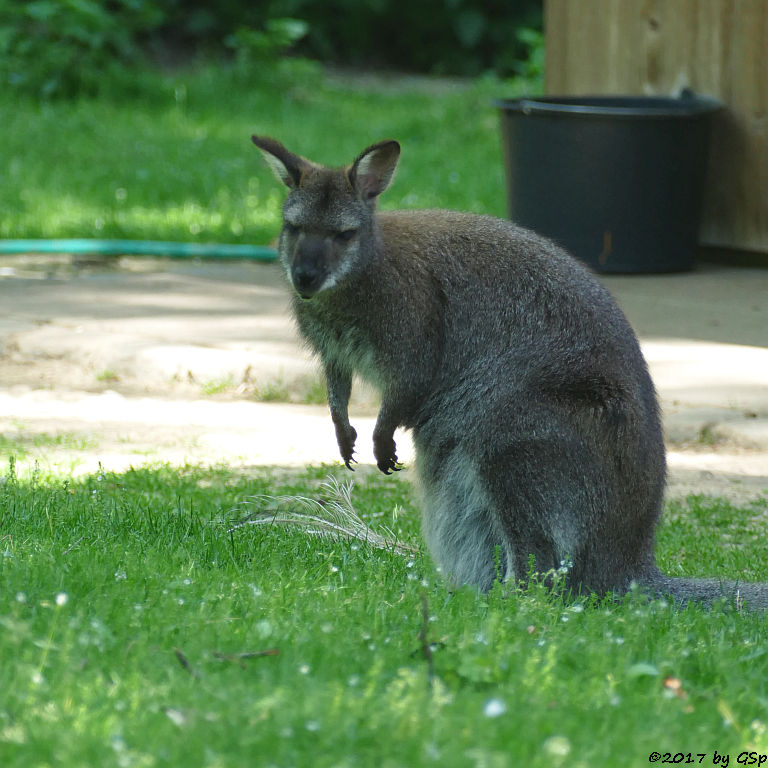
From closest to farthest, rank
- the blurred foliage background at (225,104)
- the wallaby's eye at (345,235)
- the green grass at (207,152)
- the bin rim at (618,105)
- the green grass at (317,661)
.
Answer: the green grass at (317,661) → the wallaby's eye at (345,235) → the bin rim at (618,105) → the green grass at (207,152) → the blurred foliage background at (225,104)

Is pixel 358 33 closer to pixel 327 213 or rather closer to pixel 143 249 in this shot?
pixel 143 249

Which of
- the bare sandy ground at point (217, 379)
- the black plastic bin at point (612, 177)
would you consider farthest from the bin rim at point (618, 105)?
the bare sandy ground at point (217, 379)

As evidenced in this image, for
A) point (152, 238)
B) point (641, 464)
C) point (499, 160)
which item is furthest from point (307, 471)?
point (499, 160)

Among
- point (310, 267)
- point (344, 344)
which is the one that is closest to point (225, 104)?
point (344, 344)

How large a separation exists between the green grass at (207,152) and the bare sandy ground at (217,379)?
1.77 meters

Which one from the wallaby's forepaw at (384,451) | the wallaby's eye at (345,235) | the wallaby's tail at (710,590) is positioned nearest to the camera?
the wallaby's tail at (710,590)

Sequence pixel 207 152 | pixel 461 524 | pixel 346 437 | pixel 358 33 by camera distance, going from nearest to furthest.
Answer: pixel 461 524 → pixel 346 437 → pixel 207 152 → pixel 358 33

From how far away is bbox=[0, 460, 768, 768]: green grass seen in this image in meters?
2.38

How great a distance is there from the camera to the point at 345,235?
4242 millimetres

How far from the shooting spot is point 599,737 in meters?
2.54

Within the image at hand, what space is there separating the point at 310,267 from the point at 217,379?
106 inches

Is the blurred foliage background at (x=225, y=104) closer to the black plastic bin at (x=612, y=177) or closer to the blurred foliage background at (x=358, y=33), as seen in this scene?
the blurred foliage background at (x=358, y=33)

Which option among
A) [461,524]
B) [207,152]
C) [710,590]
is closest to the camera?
[710,590]

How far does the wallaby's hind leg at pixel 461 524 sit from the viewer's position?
413 centimetres
